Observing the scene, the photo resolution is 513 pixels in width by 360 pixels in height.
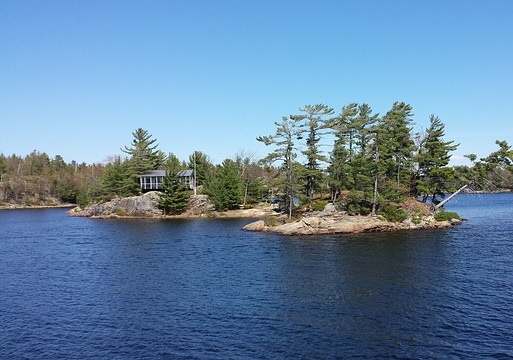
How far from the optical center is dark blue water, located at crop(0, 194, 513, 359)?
76.3 ft

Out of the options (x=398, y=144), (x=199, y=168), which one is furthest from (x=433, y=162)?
(x=199, y=168)

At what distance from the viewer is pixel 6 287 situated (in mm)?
36844

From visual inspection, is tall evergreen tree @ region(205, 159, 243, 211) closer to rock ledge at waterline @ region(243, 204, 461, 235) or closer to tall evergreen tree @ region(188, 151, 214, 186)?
tall evergreen tree @ region(188, 151, 214, 186)

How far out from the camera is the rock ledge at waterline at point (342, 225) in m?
64.9

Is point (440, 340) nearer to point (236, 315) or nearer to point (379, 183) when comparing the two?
point (236, 315)

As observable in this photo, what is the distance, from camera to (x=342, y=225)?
214ft

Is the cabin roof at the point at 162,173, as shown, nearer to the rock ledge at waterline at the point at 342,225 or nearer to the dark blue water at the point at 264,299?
the rock ledge at waterline at the point at 342,225

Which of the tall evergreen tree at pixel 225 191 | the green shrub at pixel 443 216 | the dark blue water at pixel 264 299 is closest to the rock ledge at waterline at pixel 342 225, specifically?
the green shrub at pixel 443 216

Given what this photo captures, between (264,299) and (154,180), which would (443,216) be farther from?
(154,180)

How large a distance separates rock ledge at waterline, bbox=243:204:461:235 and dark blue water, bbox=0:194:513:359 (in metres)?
6.89

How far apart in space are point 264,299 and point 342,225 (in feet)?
119

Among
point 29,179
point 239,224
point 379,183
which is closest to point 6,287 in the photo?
point 239,224

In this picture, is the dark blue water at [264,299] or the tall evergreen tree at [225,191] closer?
the dark blue water at [264,299]

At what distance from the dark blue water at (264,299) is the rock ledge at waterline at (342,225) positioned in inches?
271
